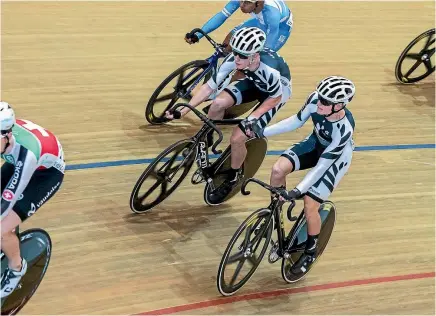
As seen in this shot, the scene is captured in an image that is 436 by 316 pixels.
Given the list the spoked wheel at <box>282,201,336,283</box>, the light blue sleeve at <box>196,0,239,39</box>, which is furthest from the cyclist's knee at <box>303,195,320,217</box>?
the light blue sleeve at <box>196,0,239,39</box>

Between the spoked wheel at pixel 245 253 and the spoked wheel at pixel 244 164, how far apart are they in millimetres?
830

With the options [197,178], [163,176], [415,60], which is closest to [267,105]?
[197,178]

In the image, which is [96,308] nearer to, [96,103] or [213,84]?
[213,84]

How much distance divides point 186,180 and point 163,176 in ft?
2.13

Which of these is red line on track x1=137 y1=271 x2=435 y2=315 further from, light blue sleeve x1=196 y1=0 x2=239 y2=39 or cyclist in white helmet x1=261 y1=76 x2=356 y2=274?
light blue sleeve x1=196 y1=0 x2=239 y2=39

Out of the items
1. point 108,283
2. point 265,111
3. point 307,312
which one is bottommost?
point 307,312

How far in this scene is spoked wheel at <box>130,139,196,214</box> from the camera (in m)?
4.90

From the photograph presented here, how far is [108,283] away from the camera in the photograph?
4.42 m

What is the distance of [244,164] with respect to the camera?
5.35 metres

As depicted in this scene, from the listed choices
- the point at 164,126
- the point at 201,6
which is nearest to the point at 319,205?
the point at 164,126

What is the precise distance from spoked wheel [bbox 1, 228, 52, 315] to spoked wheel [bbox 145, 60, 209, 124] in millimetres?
2337

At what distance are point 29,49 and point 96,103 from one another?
48.9 inches

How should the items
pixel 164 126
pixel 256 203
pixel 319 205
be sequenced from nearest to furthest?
pixel 319 205 → pixel 256 203 → pixel 164 126

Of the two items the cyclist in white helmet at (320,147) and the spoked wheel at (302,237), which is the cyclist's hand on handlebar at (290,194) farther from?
the spoked wheel at (302,237)
